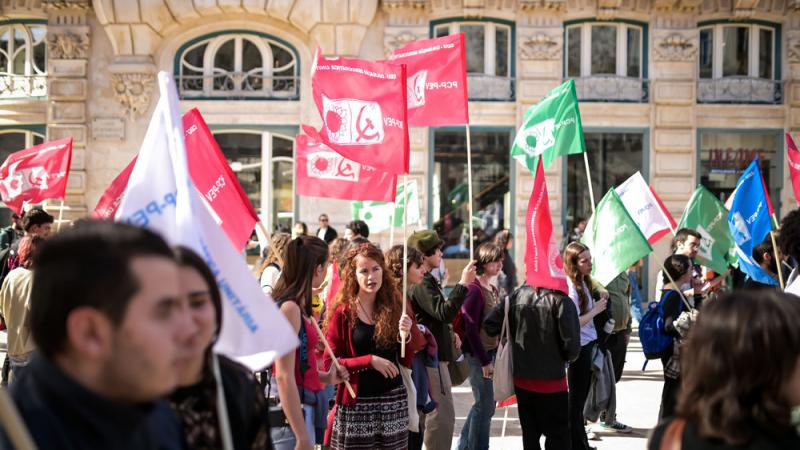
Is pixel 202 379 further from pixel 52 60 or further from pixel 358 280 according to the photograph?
pixel 52 60

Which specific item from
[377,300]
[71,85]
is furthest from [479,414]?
[71,85]

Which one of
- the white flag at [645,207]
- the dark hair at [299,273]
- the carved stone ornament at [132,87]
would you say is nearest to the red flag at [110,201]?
the dark hair at [299,273]

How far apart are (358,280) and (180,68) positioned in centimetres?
1526

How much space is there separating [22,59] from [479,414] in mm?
16270

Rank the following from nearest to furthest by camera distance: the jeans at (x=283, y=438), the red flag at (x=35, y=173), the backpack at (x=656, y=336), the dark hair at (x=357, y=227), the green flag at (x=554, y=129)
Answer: the jeans at (x=283, y=438) → the backpack at (x=656, y=336) → the green flag at (x=554, y=129) → the dark hair at (x=357, y=227) → the red flag at (x=35, y=173)

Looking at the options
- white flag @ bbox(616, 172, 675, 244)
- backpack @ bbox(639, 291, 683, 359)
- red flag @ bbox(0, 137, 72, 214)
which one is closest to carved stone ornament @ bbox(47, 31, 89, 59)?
red flag @ bbox(0, 137, 72, 214)

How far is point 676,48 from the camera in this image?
19422 mm

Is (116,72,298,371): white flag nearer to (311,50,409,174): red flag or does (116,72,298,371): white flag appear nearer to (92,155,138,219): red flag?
(92,155,138,219): red flag

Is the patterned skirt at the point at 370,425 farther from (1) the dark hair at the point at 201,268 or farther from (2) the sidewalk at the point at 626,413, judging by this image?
(1) the dark hair at the point at 201,268

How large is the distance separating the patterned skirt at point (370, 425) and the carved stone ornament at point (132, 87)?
15.1m

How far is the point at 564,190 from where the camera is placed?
19.6 m

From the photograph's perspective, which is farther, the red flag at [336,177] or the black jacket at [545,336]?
the red flag at [336,177]

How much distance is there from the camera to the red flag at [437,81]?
8.61 meters

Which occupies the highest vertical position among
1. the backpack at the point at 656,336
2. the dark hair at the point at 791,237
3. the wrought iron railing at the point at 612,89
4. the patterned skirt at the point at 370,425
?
the wrought iron railing at the point at 612,89
